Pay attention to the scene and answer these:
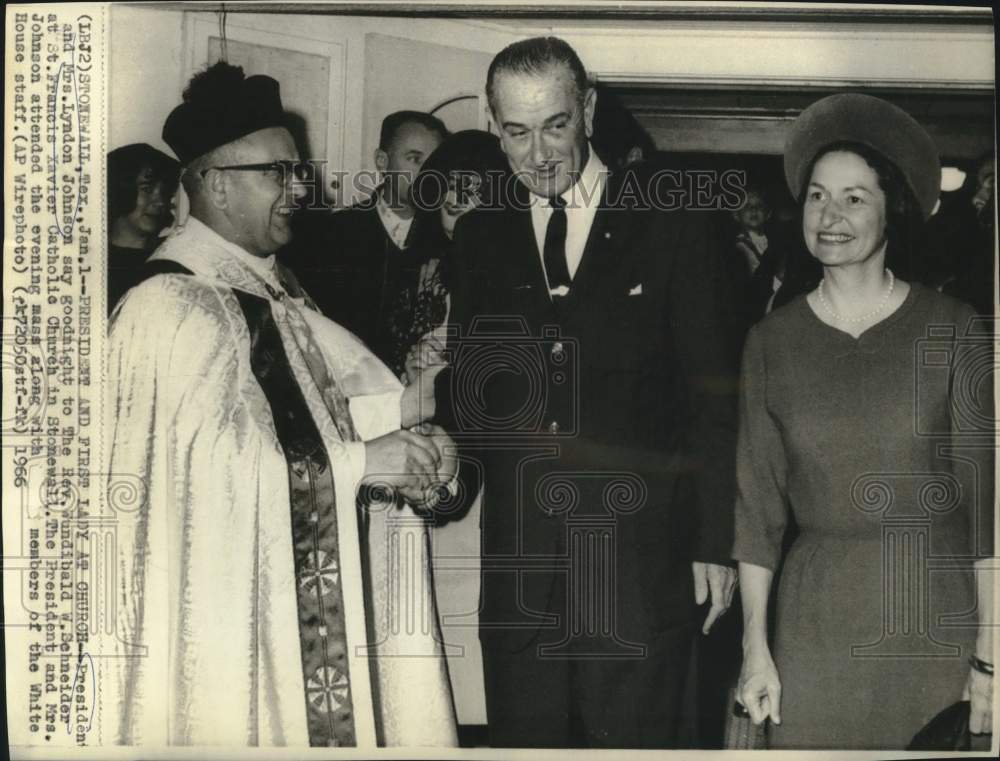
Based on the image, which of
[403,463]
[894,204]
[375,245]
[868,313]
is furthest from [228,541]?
[894,204]

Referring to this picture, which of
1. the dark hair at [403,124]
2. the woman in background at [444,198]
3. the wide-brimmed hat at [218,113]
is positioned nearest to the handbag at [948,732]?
the woman in background at [444,198]

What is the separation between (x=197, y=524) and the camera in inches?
87.7

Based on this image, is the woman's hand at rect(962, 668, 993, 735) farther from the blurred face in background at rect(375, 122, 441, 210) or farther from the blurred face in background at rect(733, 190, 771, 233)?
the blurred face in background at rect(375, 122, 441, 210)

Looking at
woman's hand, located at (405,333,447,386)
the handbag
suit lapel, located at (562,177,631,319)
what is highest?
suit lapel, located at (562,177,631,319)

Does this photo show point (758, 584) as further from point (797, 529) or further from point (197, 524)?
point (197, 524)

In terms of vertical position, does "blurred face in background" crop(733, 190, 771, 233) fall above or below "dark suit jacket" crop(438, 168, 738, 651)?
above

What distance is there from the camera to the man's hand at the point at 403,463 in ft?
7.41

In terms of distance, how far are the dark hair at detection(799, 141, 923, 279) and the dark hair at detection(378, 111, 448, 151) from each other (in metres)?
0.76

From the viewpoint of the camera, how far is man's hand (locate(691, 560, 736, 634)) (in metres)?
2.25

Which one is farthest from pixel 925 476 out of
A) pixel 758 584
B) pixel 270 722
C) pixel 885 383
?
pixel 270 722

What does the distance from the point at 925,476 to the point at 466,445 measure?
3.11 feet

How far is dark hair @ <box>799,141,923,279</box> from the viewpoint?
225 centimetres

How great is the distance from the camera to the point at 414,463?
2.26m

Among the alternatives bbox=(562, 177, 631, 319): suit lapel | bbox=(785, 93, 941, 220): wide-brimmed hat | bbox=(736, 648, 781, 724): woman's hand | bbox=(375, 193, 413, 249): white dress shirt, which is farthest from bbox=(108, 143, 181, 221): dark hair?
bbox=(736, 648, 781, 724): woman's hand
